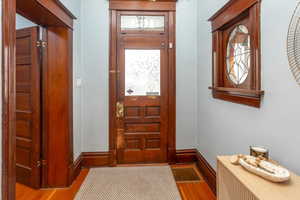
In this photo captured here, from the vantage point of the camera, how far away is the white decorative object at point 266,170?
100 centimetres

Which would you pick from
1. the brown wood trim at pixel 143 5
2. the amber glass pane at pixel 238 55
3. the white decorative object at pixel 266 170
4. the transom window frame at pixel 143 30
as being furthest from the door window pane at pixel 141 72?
the white decorative object at pixel 266 170

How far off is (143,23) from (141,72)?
2.45 feet

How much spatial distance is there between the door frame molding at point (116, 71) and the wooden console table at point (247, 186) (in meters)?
1.67

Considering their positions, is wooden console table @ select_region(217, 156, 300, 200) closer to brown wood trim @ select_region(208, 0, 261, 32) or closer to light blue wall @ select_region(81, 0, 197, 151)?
brown wood trim @ select_region(208, 0, 261, 32)

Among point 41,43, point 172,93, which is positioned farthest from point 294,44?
point 41,43

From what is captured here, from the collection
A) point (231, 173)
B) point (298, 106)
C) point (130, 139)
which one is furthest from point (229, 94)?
point (130, 139)

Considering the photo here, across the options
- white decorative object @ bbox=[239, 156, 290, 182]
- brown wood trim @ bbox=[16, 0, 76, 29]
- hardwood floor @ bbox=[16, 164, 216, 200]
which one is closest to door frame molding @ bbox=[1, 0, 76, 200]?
brown wood trim @ bbox=[16, 0, 76, 29]

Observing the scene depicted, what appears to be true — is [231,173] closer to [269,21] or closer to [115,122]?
[269,21]

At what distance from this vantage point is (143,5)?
2.93m

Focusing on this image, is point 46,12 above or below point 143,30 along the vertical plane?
below

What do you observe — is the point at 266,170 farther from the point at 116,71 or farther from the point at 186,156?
the point at 116,71

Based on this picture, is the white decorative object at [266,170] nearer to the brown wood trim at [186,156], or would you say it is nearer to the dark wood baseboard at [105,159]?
the dark wood baseboard at [105,159]

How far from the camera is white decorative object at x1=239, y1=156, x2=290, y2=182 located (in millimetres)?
1000

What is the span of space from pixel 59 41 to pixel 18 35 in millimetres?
524
